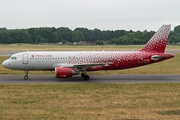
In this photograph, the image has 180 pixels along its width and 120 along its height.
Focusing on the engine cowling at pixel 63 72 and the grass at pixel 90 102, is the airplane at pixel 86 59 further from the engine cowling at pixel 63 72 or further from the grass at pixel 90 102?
the grass at pixel 90 102

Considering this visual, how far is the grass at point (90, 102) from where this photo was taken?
16175mm

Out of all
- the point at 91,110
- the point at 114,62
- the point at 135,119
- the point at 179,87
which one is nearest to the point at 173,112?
the point at 135,119

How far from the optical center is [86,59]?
3356 centimetres

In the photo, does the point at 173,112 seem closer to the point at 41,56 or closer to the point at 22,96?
the point at 22,96

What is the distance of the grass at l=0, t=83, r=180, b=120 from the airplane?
6294mm

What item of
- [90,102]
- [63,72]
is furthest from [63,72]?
[90,102]

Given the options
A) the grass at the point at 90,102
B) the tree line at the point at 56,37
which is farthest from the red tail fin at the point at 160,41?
the tree line at the point at 56,37

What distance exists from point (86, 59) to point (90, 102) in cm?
1392

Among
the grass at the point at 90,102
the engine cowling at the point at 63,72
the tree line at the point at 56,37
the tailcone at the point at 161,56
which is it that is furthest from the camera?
the tree line at the point at 56,37

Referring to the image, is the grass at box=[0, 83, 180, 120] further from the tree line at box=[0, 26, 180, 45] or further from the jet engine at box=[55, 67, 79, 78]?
the tree line at box=[0, 26, 180, 45]

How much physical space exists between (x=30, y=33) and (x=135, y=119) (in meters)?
180

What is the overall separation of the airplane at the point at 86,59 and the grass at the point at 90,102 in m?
6.29

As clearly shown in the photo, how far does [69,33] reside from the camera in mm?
197500

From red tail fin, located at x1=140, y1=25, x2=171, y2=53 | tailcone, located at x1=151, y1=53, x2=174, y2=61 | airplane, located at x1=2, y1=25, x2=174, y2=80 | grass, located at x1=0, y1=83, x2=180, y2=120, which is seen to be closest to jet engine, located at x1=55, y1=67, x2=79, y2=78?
airplane, located at x1=2, y1=25, x2=174, y2=80
